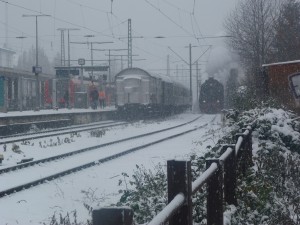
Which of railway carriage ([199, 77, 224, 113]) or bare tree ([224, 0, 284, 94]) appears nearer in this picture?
bare tree ([224, 0, 284, 94])

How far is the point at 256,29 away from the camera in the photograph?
115ft

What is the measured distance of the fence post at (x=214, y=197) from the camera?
419cm

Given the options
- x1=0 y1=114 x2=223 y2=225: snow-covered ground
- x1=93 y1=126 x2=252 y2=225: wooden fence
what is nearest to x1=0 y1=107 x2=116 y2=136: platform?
x1=0 y1=114 x2=223 y2=225: snow-covered ground

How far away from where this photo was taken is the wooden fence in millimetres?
2042

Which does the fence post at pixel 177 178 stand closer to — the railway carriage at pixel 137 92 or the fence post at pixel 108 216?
the fence post at pixel 108 216

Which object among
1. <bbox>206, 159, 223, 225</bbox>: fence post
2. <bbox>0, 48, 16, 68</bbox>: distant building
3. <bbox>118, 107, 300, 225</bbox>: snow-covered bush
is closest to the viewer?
<bbox>206, 159, 223, 225</bbox>: fence post

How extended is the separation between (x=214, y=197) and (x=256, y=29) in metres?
32.4

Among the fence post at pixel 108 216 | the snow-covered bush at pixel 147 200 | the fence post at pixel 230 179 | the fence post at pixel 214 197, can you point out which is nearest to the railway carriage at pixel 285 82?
the snow-covered bush at pixel 147 200

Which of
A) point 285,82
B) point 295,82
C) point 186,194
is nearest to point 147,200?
point 186,194

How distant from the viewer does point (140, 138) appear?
1958cm

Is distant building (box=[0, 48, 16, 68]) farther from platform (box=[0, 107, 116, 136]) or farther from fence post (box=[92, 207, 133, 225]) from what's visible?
fence post (box=[92, 207, 133, 225])

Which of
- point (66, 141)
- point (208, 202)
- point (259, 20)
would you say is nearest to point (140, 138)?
point (66, 141)

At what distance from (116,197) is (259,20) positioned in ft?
96.0

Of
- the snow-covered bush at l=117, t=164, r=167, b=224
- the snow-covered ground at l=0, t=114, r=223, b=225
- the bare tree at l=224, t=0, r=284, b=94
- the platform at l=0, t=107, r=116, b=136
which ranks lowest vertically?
the snow-covered ground at l=0, t=114, r=223, b=225
